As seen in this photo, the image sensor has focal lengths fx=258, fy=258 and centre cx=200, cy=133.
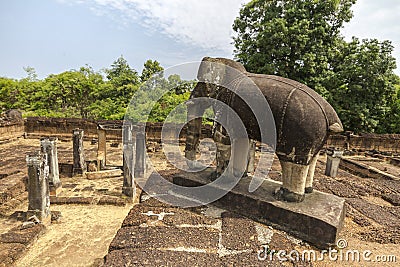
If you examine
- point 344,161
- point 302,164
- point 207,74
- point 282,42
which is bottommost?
point 344,161

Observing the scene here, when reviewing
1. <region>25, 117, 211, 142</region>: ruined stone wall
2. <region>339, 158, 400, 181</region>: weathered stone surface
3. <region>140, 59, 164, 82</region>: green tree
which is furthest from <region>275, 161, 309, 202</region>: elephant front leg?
<region>140, 59, 164, 82</region>: green tree

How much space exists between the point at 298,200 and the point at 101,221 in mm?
4431

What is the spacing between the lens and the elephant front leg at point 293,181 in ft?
12.1

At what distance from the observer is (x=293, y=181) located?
377 cm

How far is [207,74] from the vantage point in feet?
15.2

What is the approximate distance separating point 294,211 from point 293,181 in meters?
0.46

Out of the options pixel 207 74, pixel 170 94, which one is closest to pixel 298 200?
pixel 207 74

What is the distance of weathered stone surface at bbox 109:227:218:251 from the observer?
122 inches

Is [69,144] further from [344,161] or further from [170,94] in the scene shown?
[344,161]

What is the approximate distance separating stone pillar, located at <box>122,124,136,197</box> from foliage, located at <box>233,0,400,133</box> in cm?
1157

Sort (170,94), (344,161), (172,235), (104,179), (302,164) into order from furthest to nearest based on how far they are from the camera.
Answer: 1. (170,94)
2. (344,161)
3. (104,179)
4. (302,164)
5. (172,235)

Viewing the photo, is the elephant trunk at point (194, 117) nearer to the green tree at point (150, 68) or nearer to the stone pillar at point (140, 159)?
the stone pillar at point (140, 159)

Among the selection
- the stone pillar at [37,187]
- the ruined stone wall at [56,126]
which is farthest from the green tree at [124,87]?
the stone pillar at [37,187]

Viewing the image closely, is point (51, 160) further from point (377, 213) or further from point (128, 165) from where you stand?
point (377, 213)
